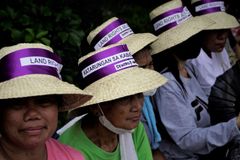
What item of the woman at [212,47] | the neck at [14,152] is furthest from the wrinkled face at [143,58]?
the neck at [14,152]

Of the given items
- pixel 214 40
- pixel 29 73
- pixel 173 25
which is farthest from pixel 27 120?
pixel 214 40

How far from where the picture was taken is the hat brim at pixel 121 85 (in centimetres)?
243

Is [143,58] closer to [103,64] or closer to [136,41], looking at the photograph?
[136,41]

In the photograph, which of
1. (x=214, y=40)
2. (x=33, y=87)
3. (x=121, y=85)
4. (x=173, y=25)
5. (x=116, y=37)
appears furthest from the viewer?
(x=214, y=40)

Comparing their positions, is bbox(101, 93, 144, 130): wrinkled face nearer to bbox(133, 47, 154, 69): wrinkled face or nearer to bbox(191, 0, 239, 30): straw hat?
bbox(133, 47, 154, 69): wrinkled face

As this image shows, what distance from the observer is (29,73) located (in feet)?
6.82

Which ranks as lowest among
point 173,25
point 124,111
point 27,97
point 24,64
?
point 124,111

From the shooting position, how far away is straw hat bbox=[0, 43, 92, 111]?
6.57 ft

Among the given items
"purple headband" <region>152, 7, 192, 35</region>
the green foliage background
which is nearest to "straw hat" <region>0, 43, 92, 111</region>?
the green foliage background

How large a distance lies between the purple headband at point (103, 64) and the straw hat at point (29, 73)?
0.32 metres

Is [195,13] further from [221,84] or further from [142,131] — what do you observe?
[142,131]

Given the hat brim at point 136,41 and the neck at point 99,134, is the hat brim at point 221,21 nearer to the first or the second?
the hat brim at point 136,41

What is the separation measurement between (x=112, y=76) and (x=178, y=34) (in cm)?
103

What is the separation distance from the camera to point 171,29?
3.53m
